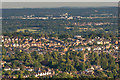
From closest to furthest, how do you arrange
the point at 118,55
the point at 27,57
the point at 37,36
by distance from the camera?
the point at 27,57
the point at 118,55
the point at 37,36

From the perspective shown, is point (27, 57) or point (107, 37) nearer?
point (27, 57)

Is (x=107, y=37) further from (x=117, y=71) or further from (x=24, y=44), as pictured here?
(x=117, y=71)

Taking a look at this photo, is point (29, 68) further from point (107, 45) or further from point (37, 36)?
point (37, 36)

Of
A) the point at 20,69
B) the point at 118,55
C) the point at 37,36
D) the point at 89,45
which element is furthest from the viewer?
the point at 37,36

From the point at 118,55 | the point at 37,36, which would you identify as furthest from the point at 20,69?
the point at 37,36

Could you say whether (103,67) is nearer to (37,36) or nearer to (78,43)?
(78,43)

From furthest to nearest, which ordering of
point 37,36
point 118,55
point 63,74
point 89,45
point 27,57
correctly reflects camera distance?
point 37,36 < point 89,45 < point 118,55 < point 27,57 < point 63,74

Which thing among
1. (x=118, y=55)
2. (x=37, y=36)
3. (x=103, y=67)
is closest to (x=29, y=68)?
(x=103, y=67)

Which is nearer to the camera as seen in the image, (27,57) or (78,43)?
(27,57)

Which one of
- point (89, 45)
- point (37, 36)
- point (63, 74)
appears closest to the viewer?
point (63, 74)
